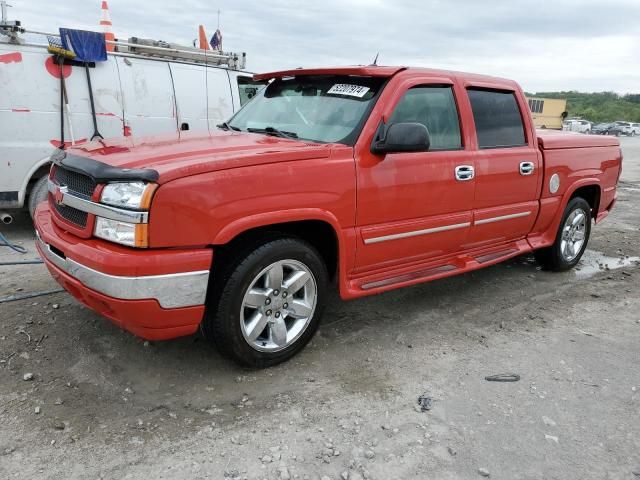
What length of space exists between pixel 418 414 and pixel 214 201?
155cm

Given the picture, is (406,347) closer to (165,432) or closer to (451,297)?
(451,297)

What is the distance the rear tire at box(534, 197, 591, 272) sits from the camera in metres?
5.41

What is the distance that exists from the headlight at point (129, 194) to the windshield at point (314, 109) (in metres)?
1.27

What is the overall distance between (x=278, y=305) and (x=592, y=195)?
422cm

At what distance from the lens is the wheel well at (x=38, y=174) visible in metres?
5.77

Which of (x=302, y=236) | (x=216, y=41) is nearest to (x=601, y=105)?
(x=216, y=41)

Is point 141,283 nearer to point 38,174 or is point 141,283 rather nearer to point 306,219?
point 306,219

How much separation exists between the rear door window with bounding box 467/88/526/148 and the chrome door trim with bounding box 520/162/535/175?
174mm

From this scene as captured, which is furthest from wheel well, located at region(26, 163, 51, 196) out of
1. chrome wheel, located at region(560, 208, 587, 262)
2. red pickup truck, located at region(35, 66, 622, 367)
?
chrome wheel, located at region(560, 208, 587, 262)

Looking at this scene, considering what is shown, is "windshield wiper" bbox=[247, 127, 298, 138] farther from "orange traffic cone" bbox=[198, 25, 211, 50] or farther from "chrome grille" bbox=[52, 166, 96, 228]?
"orange traffic cone" bbox=[198, 25, 211, 50]

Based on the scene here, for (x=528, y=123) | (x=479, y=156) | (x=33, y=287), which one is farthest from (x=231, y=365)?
(x=528, y=123)

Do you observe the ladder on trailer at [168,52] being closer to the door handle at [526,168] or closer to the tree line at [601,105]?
the door handle at [526,168]

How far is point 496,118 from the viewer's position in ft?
14.6

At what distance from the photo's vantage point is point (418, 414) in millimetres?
2895
